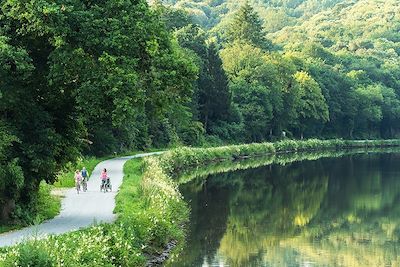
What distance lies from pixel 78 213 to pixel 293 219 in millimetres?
14469

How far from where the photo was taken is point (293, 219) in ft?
129

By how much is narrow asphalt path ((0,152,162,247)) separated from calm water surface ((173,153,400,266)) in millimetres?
3810

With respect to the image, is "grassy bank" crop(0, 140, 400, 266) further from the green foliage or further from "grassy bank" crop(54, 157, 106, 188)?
the green foliage

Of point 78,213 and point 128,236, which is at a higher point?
point 78,213

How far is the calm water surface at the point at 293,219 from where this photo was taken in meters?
28.6

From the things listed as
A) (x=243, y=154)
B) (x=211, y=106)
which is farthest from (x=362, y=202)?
(x=211, y=106)

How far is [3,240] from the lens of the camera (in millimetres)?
22609

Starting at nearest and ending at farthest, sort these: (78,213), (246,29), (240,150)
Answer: (78,213), (240,150), (246,29)

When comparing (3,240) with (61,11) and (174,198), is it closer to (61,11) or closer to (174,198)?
(61,11)

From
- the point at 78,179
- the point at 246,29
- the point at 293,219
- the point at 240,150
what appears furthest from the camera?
the point at 246,29

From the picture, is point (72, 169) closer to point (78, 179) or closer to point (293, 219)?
point (78, 179)

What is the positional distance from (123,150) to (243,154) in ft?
77.5

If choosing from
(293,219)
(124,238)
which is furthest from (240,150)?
(124,238)

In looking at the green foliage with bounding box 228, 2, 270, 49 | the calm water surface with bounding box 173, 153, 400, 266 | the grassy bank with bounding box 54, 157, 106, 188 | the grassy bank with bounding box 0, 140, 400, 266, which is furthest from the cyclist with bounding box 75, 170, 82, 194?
the green foliage with bounding box 228, 2, 270, 49
